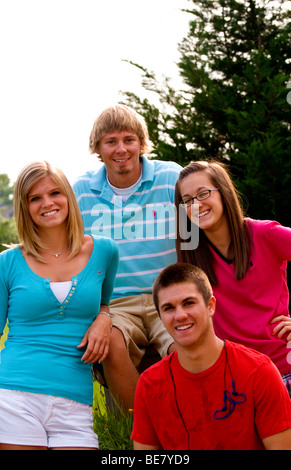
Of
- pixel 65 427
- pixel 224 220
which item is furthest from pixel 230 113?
pixel 65 427

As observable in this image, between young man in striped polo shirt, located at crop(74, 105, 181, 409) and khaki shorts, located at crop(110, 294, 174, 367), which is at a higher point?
young man in striped polo shirt, located at crop(74, 105, 181, 409)

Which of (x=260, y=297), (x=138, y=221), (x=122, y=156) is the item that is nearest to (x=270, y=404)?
(x=260, y=297)

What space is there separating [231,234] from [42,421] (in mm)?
1303

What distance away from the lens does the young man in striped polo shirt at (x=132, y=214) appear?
334 centimetres

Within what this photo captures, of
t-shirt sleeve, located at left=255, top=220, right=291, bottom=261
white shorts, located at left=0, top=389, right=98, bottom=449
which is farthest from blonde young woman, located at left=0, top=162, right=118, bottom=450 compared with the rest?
t-shirt sleeve, located at left=255, top=220, right=291, bottom=261

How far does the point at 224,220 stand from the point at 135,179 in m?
0.83

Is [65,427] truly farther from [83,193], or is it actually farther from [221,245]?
[83,193]

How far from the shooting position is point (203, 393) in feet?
7.47

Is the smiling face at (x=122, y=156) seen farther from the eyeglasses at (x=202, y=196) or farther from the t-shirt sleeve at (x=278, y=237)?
the t-shirt sleeve at (x=278, y=237)

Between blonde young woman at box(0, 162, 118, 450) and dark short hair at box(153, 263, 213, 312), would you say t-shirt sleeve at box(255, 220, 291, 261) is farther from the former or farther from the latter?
blonde young woman at box(0, 162, 118, 450)

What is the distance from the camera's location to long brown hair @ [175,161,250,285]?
9.52 feet

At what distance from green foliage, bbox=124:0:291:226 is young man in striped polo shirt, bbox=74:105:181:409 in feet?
3.91

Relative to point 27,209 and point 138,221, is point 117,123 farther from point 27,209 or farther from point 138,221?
point 27,209

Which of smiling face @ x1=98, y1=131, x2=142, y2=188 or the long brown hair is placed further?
smiling face @ x1=98, y1=131, x2=142, y2=188
